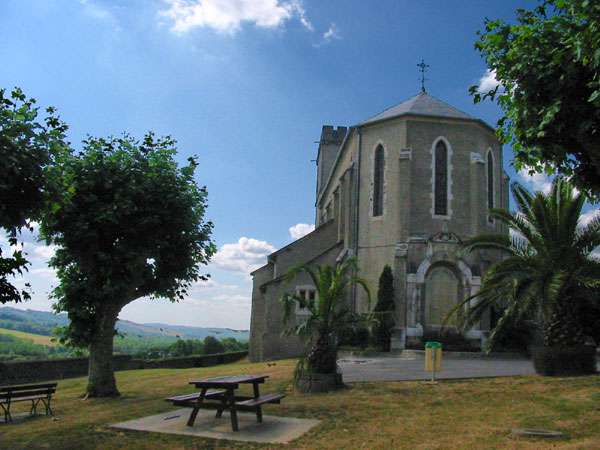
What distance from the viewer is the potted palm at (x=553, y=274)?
50.0 ft

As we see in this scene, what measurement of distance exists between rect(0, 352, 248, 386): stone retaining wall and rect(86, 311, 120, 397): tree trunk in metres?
5.33

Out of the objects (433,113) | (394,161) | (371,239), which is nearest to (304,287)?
(371,239)

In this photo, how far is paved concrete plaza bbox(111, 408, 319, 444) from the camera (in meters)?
9.35

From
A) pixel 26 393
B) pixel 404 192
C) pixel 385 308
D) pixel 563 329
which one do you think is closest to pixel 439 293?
pixel 385 308

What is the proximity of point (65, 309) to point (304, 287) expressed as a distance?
17726mm

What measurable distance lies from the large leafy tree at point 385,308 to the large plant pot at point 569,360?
11.7 m

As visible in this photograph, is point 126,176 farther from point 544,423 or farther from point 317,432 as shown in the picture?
point 544,423

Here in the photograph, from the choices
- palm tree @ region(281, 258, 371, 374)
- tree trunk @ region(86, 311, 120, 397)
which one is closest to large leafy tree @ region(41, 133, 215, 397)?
tree trunk @ region(86, 311, 120, 397)

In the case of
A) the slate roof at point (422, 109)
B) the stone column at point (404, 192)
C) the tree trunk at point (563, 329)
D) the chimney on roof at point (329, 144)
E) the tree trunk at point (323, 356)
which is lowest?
the tree trunk at point (323, 356)

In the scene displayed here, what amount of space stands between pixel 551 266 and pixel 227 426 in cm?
1060

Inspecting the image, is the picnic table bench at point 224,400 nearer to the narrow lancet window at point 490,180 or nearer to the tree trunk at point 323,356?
the tree trunk at point 323,356

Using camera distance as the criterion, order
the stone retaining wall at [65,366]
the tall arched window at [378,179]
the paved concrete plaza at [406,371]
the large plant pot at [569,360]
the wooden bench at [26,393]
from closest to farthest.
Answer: the wooden bench at [26,393], the large plant pot at [569,360], the paved concrete plaza at [406,371], the stone retaining wall at [65,366], the tall arched window at [378,179]

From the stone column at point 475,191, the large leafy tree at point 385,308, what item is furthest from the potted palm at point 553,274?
the stone column at point 475,191

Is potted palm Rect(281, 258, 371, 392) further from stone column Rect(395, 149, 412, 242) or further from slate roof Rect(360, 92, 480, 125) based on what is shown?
slate roof Rect(360, 92, 480, 125)
